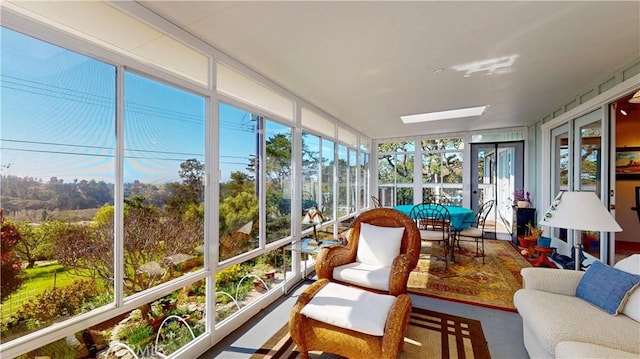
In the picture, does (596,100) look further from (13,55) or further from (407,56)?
(13,55)

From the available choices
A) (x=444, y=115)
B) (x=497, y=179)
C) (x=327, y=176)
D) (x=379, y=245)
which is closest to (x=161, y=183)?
(x=379, y=245)

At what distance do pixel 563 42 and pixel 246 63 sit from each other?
9.96ft

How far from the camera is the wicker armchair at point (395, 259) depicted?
7.64 feet

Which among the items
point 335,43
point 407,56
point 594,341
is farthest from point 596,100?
point 335,43

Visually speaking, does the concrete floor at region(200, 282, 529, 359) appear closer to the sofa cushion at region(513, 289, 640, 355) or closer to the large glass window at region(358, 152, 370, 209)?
the sofa cushion at region(513, 289, 640, 355)

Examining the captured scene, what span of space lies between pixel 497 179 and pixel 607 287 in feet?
17.4

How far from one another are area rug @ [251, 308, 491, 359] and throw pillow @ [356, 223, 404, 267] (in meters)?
0.67

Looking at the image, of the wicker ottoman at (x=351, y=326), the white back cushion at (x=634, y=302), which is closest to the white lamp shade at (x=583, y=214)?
the white back cushion at (x=634, y=302)

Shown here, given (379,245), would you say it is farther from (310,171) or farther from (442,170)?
(442,170)

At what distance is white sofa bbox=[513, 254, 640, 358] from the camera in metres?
1.41

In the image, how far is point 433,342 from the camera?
2.23 m

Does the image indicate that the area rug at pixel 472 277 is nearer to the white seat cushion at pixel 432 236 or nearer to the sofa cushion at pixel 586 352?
the white seat cushion at pixel 432 236

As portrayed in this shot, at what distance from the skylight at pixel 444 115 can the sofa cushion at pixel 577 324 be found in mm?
3594

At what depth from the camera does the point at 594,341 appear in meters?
1.45
